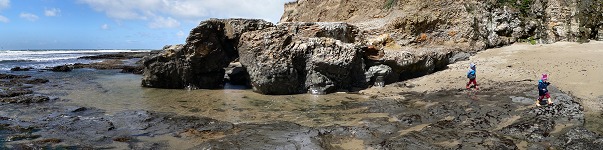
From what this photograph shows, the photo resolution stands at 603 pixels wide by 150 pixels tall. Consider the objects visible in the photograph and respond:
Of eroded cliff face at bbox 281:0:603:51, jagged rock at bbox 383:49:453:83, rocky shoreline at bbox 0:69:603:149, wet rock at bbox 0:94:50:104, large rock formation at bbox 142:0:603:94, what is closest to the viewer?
rocky shoreline at bbox 0:69:603:149

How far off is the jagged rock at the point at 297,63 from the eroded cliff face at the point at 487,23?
5.28 meters

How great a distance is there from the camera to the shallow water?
1001cm

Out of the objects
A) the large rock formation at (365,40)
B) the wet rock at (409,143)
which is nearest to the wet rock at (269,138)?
the wet rock at (409,143)

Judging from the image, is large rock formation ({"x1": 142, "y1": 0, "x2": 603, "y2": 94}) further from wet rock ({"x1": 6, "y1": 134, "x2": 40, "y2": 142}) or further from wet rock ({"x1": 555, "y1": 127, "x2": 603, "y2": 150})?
wet rock ({"x1": 555, "y1": 127, "x2": 603, "y2": 150})

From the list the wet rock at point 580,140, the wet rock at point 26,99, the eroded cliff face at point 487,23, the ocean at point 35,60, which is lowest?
the wet rock at point 580,140

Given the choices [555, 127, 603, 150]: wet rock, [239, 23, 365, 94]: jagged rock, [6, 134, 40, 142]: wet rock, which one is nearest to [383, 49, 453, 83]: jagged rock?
[239, 23, 365, 94]: jagged rock

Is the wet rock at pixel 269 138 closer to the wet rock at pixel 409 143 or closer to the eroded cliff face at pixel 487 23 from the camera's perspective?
the wet rock at pixel 409 143

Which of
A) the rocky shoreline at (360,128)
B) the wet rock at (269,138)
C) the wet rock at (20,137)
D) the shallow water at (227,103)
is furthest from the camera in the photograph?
the shallow water at (227,103)

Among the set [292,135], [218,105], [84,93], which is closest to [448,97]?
[292,135]

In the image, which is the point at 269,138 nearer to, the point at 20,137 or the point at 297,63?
the point at 20,137

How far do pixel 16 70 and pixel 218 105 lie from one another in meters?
21.8

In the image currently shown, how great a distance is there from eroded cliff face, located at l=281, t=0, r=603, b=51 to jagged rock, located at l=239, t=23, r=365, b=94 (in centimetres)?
528

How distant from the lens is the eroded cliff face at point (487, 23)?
1905 centimetres

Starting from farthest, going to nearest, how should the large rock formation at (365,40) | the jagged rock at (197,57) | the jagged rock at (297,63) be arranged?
the jagged rock at (197,57) → the large rock formation at (365,40) → the jagged rock at (297,63)
